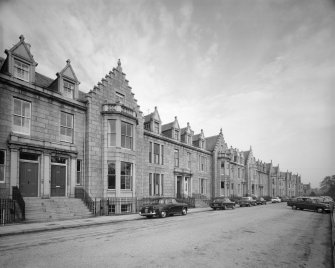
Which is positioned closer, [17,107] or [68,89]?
[17,107]

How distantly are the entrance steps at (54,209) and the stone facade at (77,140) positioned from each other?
31.6 inches

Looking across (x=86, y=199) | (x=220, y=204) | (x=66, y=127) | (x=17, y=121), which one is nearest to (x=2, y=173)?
(x=17, y=121)

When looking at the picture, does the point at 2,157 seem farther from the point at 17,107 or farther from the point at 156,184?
the point at 156,184

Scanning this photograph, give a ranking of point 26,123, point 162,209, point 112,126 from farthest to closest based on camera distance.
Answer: point 112,126 → point 162,209 → point 26,123

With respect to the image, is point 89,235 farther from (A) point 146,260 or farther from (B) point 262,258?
(B) point 262,258

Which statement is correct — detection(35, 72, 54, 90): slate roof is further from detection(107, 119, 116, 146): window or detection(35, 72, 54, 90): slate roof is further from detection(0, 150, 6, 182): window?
detection(0, 150, 6, 182): window

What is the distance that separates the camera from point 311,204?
28.5m

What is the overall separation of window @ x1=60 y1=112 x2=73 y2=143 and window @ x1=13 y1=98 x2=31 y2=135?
263cm

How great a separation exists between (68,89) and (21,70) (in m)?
3.85

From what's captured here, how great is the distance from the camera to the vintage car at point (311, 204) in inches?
1059

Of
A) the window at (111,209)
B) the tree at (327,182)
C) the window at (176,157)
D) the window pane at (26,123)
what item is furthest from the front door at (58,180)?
the tree at (327,182)

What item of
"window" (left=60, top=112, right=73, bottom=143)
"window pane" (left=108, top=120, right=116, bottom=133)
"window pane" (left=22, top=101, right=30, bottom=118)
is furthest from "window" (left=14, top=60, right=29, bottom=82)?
"window pane" (left=108, top=120, right=116, bottom=133)

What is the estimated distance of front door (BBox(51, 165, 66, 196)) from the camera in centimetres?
1828

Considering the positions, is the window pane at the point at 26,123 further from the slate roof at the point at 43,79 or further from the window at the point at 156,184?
the window at the point at 156,184
